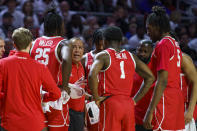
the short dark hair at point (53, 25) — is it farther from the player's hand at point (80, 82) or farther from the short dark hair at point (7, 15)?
the short dark hair at point (7, 15)

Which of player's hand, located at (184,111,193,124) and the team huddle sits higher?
the team huddle

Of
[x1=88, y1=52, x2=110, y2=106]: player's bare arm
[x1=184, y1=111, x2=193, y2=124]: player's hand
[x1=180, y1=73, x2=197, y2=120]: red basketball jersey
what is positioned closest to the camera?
[x1=88, y1=52, x2=110, y2=106]: player's bare arm

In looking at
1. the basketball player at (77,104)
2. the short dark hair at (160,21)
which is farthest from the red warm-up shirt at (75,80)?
the short dark hair at (160,21)

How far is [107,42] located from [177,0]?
26.4 feet

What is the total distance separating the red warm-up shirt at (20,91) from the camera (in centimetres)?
377

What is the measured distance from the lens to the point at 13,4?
9.21m

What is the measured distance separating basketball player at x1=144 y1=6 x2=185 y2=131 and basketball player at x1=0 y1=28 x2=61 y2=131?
1.29 metres

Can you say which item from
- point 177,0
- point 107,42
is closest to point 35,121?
point 107,42

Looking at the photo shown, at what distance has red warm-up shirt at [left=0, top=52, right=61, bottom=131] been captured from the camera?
377 centimetres

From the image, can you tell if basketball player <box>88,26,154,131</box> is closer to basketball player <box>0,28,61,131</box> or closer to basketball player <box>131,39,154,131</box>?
basketball player <box>131,39,154,131</box>

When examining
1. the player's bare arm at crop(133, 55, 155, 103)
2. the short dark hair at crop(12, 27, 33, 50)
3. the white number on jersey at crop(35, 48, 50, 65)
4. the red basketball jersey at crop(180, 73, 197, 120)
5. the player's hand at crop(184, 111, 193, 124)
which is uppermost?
the short dark hair at crop(12, 27, 33, 50)

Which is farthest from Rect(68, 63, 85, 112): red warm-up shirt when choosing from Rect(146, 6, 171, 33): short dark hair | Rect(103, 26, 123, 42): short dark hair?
Rect(146, 6, 171, 33): short dark hair

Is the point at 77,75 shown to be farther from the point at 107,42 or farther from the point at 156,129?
the point at 156,129

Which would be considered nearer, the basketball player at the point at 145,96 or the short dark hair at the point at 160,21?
the short dark hair at the point at 160,21
